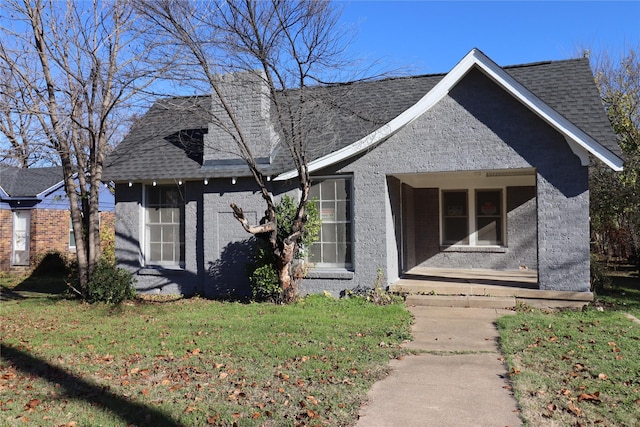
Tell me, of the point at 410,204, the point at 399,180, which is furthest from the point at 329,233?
the point at 410,204

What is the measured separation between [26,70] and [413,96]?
31.3ft

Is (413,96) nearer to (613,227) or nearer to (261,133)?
(261,133)

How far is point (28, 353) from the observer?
24.7 ft

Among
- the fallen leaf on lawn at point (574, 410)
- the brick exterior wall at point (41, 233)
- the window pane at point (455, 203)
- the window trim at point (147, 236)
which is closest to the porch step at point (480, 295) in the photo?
the window pane at point (455, 203)

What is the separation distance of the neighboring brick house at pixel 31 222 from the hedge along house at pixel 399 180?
820 centimetres

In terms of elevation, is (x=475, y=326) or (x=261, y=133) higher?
(x=261, y=133)

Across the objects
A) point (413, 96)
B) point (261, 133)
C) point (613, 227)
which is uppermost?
point (413, 96)

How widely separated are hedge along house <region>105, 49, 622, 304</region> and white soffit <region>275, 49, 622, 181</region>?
0.09 feet

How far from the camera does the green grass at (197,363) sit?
5.15 m

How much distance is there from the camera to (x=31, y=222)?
2050 centimetres

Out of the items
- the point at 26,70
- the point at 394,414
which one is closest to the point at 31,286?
the point at 26,70

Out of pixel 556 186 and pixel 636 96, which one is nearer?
pixel 556 186

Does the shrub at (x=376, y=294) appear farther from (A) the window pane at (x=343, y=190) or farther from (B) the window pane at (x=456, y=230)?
(B) the window pane at (x=456, y=230)

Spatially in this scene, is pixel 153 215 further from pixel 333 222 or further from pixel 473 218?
pixel 473 218
